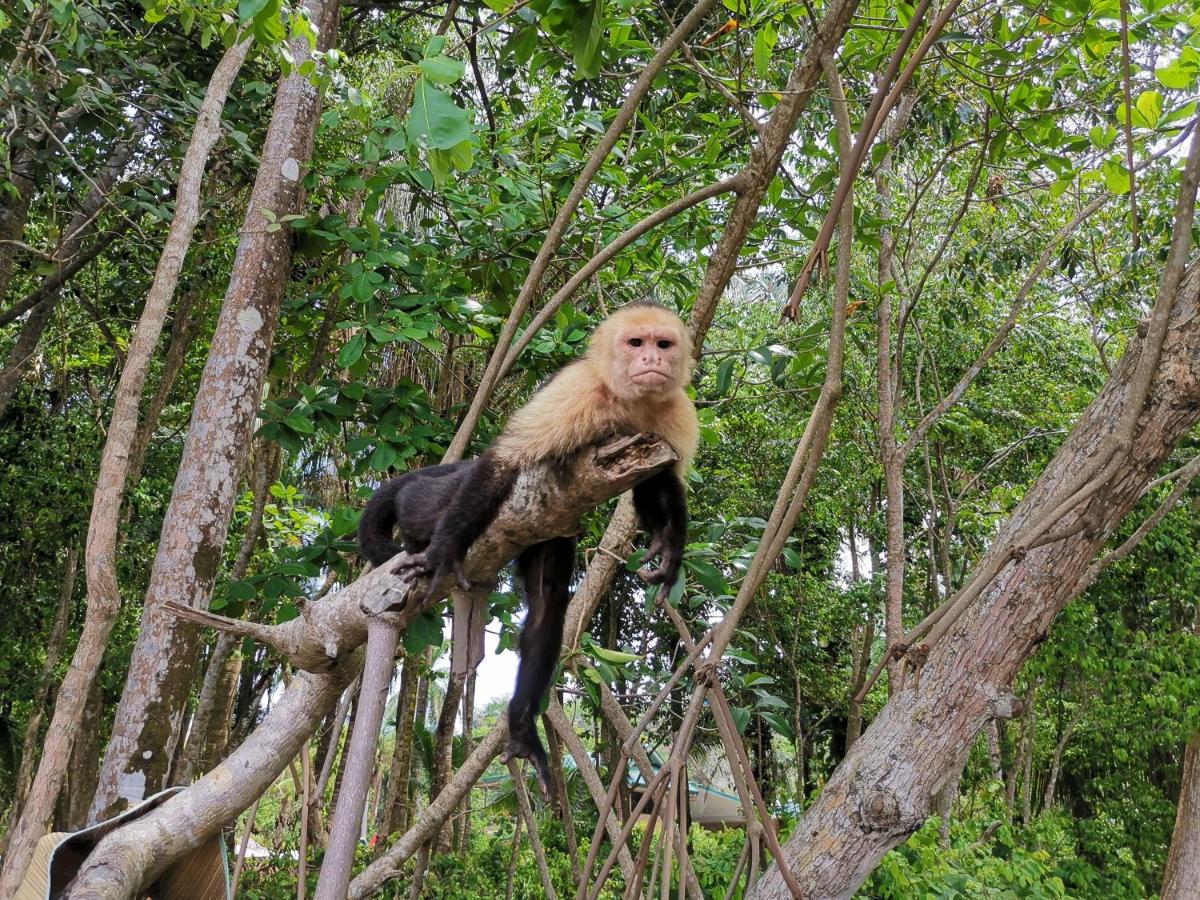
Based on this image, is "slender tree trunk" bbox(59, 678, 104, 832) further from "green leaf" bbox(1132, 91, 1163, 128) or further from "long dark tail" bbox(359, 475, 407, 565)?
"green leaf" bbox(1132, 91, 1163, 128)

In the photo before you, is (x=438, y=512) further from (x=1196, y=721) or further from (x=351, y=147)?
(x=1196, y=721)

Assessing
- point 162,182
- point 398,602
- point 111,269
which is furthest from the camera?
point 111,269

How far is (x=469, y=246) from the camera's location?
3973 millimetres

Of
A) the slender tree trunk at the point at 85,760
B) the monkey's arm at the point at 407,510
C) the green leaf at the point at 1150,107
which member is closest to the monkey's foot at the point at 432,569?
the monkey's arm at the point at 407,510

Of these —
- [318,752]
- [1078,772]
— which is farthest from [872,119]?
[1078,772]

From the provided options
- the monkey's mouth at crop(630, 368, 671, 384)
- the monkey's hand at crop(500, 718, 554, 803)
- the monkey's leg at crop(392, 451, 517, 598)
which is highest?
the monkey's mouth at crop(630, 368, 671, 384)

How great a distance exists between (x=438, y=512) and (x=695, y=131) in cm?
336

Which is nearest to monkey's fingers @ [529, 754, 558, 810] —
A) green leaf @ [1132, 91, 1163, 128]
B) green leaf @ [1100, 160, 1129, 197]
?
green leaf @ [1100, 160, 1129, 197]

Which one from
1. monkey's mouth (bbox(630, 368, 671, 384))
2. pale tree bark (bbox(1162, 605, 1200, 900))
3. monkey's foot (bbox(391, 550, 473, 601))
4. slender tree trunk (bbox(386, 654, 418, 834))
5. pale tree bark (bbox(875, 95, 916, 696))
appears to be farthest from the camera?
slender tree trunk (bbox(386, 654, 418, 834))

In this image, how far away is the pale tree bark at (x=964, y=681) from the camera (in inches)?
101

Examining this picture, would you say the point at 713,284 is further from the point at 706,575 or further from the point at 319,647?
the point at 319,647

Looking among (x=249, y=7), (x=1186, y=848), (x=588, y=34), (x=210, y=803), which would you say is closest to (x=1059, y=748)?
(x=1186, y=848)

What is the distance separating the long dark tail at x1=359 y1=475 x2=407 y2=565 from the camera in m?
2.99

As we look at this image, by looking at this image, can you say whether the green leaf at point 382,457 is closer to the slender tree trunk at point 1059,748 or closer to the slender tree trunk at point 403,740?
the slender tree trunk at point 403,740
